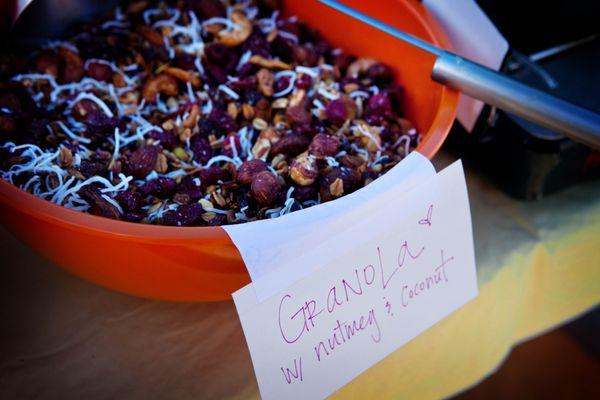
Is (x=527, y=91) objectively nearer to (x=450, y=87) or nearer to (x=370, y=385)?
(x=450, y=87)

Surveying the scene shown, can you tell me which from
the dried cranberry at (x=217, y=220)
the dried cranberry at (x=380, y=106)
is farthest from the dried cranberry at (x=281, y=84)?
the dried cranberry at (x=217, y=220)

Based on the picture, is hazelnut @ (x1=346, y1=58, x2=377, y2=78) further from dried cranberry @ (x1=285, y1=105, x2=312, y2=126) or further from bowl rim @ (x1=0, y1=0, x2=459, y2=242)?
bowl rim @ (x1=0, y1=0, x2=459, y2=242)

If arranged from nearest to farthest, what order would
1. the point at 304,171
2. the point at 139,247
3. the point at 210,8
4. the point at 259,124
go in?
the point at 139,247
the point at 304,171
the point at 259,124
the point at 210,8

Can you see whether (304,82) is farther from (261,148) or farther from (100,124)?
(100,124)

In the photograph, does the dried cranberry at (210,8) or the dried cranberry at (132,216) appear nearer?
the dried cranberry at (132,216)

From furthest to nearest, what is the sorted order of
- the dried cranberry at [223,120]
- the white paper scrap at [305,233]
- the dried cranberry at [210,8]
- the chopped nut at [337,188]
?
the dried cranberry at [210,8], the dried cranberry at [223,120], the chopped nut at [337,188], the white paper scrap at [305,233]

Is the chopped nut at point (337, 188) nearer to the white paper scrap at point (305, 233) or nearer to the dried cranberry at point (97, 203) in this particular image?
the white paper scrap at point (305, 233)

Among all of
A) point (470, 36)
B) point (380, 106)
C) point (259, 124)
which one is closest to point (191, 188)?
point (259, 124)
